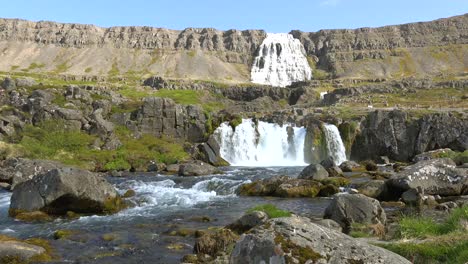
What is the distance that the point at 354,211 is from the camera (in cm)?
2011

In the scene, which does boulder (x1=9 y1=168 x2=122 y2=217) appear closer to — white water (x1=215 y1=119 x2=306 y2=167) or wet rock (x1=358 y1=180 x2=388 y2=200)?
wet rock (x1=358 y1=180 x2=388 y2=200)

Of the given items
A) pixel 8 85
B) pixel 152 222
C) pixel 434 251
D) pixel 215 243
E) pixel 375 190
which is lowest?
pixel 152 222

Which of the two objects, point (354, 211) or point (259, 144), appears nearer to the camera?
point (354, 211)

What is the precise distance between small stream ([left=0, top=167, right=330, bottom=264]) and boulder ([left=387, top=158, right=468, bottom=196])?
5407 mm

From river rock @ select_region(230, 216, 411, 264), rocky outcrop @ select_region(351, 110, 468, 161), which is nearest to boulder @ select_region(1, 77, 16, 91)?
rocky outcrop @ select_region(351, 110, 468, 161)

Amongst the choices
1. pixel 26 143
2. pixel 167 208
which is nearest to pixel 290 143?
pixel 26 143

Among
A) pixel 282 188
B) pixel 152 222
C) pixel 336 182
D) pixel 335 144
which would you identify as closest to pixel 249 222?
pixel 152 222

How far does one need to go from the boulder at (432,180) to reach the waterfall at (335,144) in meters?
39.0

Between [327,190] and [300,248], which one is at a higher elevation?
[300,248]

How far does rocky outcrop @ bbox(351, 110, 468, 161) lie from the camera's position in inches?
2569

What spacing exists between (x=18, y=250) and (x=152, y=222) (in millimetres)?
8749

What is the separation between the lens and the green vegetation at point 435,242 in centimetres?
983

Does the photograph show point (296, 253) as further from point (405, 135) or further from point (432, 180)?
point (405, 135)

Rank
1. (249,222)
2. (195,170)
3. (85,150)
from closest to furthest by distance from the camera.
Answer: (249,222) → (195,170) → (85,150)
